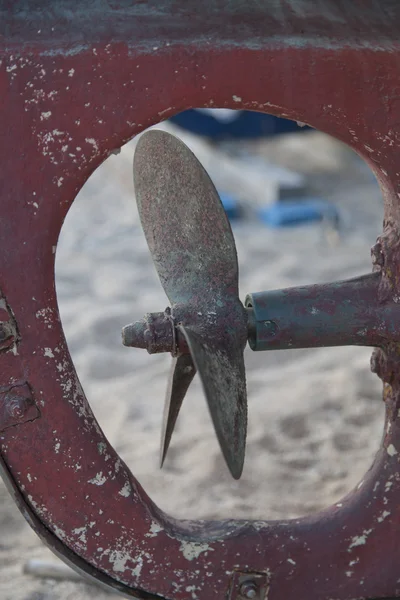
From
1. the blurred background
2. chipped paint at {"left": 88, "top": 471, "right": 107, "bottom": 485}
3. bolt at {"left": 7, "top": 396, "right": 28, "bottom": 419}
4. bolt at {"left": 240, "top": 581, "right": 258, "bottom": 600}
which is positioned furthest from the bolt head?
the blurred background

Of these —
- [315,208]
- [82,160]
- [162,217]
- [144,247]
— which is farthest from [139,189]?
[315,208]

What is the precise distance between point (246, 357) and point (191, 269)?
1.45m

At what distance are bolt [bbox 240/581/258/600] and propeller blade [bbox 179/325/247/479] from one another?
1.09 feet

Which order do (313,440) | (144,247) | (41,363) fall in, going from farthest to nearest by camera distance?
1. (144,247)
2. (313,440)
3. (41,363)

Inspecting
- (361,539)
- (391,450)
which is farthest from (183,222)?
(361,539)

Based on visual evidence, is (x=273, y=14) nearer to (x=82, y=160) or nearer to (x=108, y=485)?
(x=82, y=160)

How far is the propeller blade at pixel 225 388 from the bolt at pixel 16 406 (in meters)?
0.32

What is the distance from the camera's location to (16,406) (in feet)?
5.25

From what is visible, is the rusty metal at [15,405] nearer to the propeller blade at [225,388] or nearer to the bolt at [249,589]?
the propeller blade at [225,388]

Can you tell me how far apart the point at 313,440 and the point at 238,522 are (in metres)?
0.96

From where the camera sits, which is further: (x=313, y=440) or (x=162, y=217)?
(x=313, y=440)

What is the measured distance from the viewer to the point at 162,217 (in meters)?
1.91

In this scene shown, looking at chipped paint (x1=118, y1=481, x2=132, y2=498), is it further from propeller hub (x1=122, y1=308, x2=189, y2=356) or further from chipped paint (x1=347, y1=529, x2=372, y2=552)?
chipped paint (x1=347, y1=529, x2=372, y2=552)

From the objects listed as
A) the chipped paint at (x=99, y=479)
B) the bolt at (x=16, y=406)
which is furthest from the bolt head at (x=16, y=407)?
the chipped paint at (x=99, y=479)
